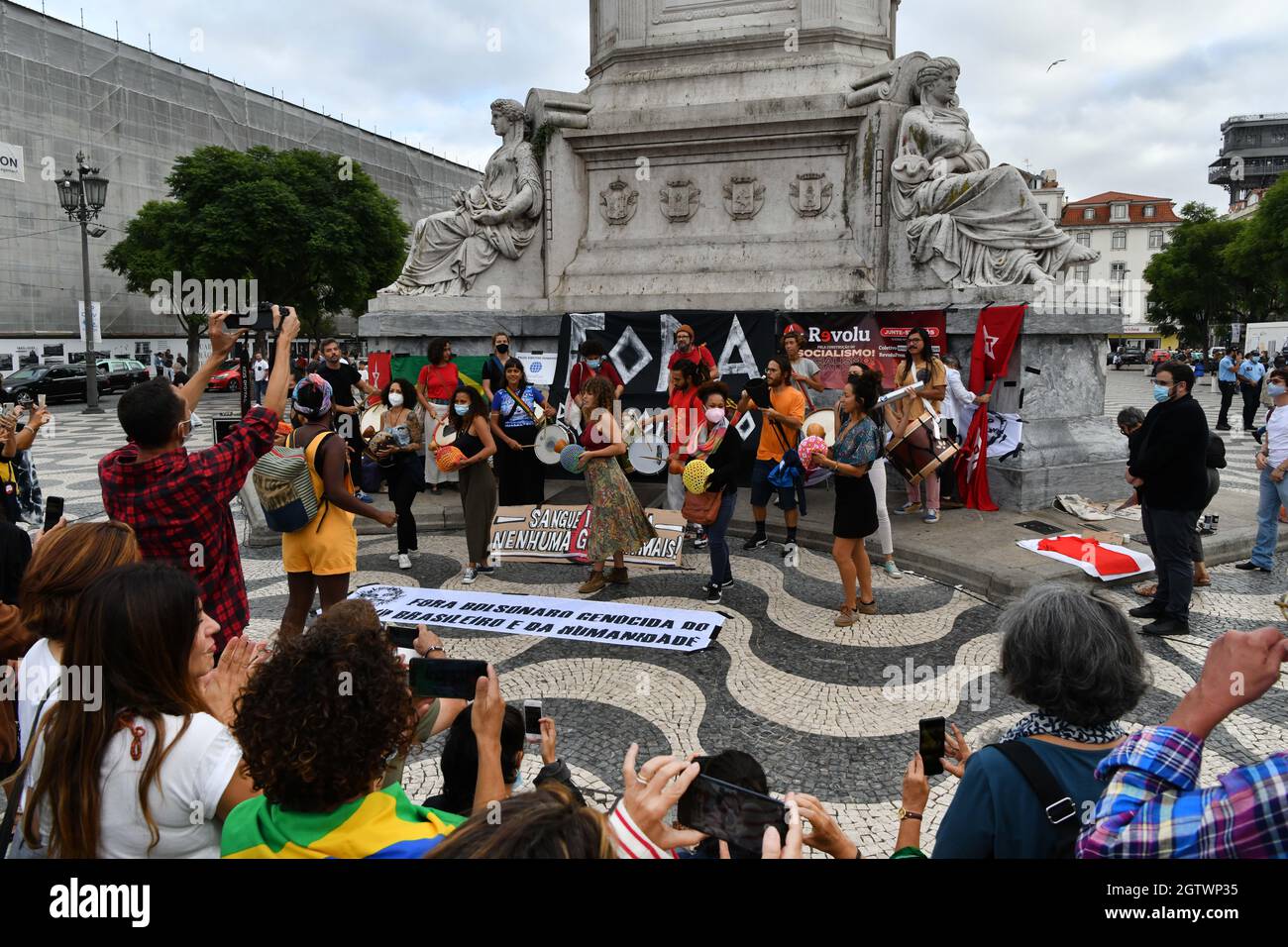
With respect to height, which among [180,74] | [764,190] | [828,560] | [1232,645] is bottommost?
[828,560]

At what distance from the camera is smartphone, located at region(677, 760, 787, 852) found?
175 centimetres

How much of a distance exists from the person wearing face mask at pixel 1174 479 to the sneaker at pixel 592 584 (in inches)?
146

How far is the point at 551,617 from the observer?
591 centimetres

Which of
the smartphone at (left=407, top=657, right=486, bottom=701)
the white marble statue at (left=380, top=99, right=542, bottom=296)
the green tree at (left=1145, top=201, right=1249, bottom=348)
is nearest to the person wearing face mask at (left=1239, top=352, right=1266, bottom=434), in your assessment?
the white marble statue at (left=380, top=99, right=542, bottom=296)

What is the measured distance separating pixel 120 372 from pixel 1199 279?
5823cm

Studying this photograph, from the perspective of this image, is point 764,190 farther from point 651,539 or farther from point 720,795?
point 720,795

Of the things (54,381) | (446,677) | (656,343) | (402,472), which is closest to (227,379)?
(54,381)

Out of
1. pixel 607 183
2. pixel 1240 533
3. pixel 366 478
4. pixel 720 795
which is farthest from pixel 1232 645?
pixel 607 183

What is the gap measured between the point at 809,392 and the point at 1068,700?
304 inches

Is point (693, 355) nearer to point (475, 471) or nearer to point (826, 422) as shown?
point (826, 422)

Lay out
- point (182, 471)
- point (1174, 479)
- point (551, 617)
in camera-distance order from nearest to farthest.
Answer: point (182, 471) < point (1174, 479) < point (551, 617)

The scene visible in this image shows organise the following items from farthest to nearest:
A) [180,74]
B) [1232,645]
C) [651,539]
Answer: [180,74] < [651,539] < [1232,645]

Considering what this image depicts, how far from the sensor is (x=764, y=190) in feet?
33.6

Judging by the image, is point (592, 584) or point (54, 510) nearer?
point (54, 510)
